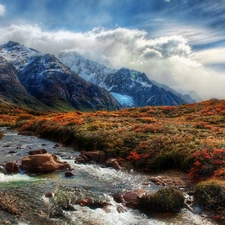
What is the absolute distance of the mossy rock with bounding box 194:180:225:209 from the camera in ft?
57.0

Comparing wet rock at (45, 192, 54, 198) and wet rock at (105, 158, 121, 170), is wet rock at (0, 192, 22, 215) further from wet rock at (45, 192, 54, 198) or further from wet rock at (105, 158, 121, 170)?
wet rock at (105, 158, 121, 170)

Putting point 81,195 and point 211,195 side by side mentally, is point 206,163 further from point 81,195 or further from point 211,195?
point 81,195

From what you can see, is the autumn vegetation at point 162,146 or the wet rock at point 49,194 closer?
the wet rock at point 49,194

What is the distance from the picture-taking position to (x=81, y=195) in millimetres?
20156

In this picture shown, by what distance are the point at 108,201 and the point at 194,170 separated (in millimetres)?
9558

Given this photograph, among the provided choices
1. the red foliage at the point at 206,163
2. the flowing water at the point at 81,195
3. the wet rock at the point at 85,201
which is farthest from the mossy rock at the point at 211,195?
the wet rock at the point at 85,201

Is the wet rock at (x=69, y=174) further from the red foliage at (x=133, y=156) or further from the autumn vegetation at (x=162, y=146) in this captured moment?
the red foliage at (x=133, y=156)

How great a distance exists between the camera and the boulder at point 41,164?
26250mm

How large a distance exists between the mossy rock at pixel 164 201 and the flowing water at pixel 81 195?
21.9 inches

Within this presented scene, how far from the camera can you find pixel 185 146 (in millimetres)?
29219

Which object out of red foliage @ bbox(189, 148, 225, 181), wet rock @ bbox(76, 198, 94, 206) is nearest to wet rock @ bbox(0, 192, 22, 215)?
wet rock @ bbox(76, 198, 94, 206)

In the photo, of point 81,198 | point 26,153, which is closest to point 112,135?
point 26,153

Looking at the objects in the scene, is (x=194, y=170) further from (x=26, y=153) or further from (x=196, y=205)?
(x=26, y=153)

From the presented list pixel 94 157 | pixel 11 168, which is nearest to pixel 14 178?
pixel 11 168
